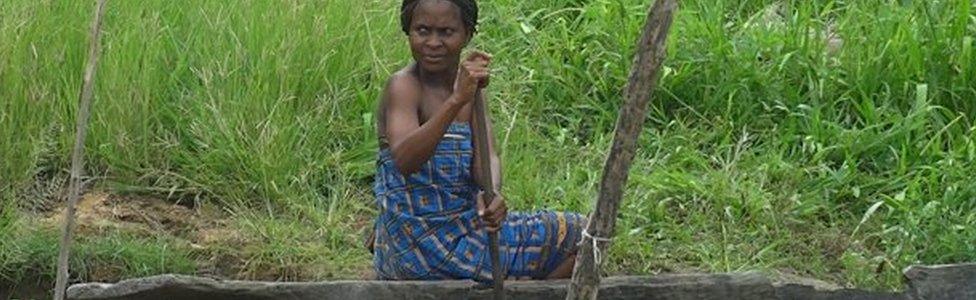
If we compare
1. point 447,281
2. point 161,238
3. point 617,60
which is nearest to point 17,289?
point 161,238

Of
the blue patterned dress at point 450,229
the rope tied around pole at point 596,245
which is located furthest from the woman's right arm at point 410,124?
the rope tied around pole at point 596,245

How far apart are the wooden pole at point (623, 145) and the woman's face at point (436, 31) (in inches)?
32.7

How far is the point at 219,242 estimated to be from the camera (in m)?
5.25

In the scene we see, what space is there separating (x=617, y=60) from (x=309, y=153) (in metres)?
1.09

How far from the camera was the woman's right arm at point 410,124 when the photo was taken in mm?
4223

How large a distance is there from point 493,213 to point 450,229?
1.06ft

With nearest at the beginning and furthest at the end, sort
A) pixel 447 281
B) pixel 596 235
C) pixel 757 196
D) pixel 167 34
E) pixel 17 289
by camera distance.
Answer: pixel 596 235 → pixel 447 281 → pixel 17 289 → pixel 757 196 → pixel 167 34

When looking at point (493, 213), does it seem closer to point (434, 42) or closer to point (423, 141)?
point (423, 141)

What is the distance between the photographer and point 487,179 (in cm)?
407

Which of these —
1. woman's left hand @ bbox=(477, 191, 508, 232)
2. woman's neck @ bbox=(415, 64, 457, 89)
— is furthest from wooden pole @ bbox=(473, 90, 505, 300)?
woman's neck @ bbox=(415, 64, 457, 89)

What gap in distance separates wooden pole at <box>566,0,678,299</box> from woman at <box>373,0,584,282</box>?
0.63 metres

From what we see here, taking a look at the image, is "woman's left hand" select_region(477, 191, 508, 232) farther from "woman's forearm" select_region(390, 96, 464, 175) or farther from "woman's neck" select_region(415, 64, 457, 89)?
"woman's neck" select_region(415, 64, 457, 89)

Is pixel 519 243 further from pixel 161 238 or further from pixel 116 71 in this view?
pixel 116 71

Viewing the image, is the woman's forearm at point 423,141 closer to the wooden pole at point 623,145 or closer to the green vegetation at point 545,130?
the wooden pole at point 623,145
